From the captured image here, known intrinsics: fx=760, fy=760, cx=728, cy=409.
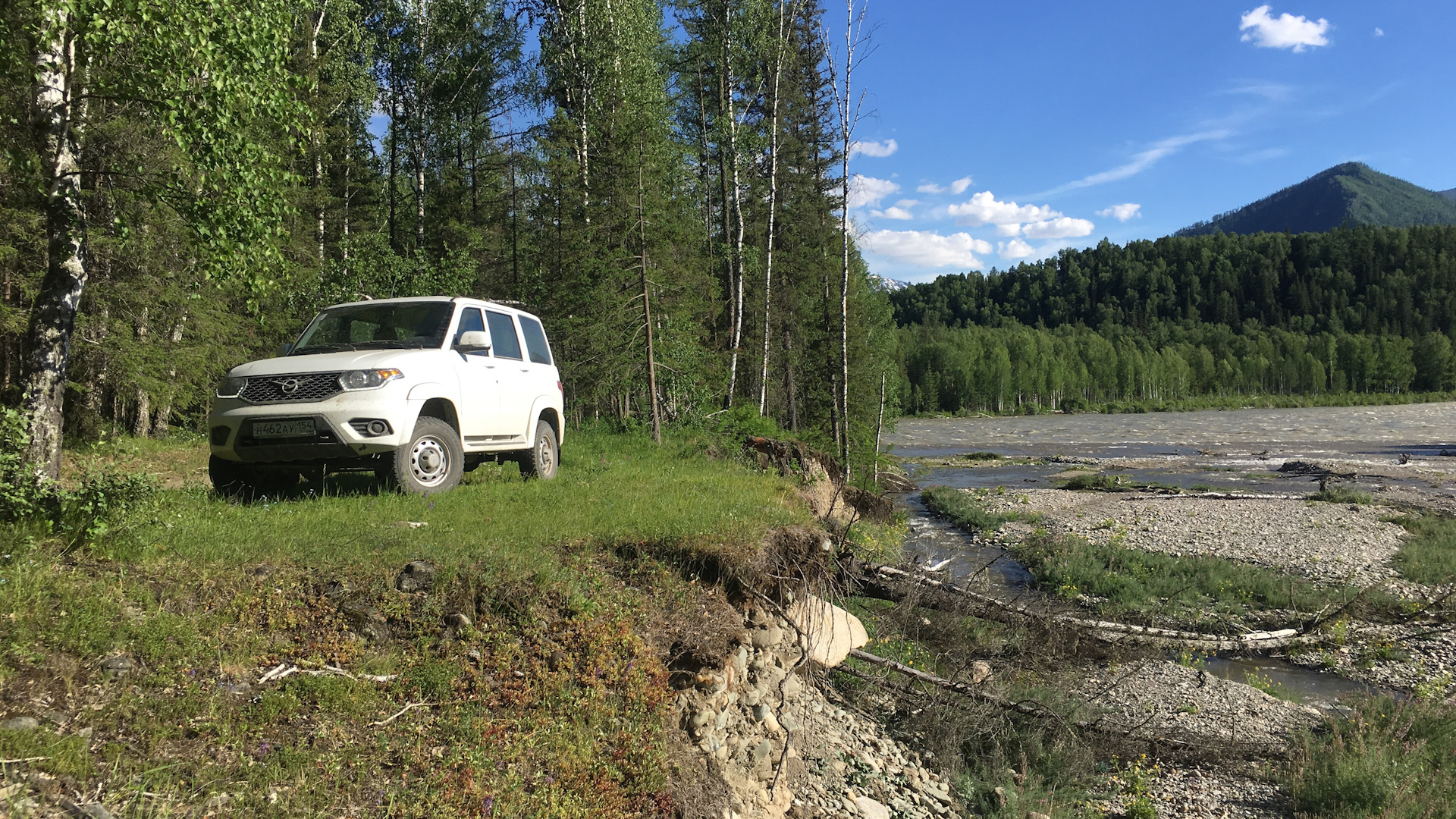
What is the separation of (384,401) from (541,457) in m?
2.89

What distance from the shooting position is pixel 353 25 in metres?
22.5

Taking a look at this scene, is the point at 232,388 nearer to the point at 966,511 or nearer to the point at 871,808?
the point at 871,808

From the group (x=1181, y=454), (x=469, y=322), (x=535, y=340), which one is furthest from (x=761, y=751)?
(x=1181, y=454)

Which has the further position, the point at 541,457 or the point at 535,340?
the point at 535,340

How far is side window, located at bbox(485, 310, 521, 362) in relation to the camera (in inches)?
345

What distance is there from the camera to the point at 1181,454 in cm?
4797

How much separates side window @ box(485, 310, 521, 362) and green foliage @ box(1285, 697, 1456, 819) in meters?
9.89

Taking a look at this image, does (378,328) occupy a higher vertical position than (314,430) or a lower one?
higher

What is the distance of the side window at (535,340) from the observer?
9.64m

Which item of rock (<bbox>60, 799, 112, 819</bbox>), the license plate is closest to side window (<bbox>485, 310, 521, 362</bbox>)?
the license plate

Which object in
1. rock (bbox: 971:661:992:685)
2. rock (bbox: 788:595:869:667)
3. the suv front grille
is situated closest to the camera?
the suv front grille

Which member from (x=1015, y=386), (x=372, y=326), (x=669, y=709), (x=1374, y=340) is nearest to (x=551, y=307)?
(x=372, y=326)

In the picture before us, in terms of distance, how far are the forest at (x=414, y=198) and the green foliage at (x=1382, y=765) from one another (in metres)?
11.4

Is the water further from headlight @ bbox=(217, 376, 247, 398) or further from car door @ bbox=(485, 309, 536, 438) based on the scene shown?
headlight @ bbox=(217, 376, 247, 398)
